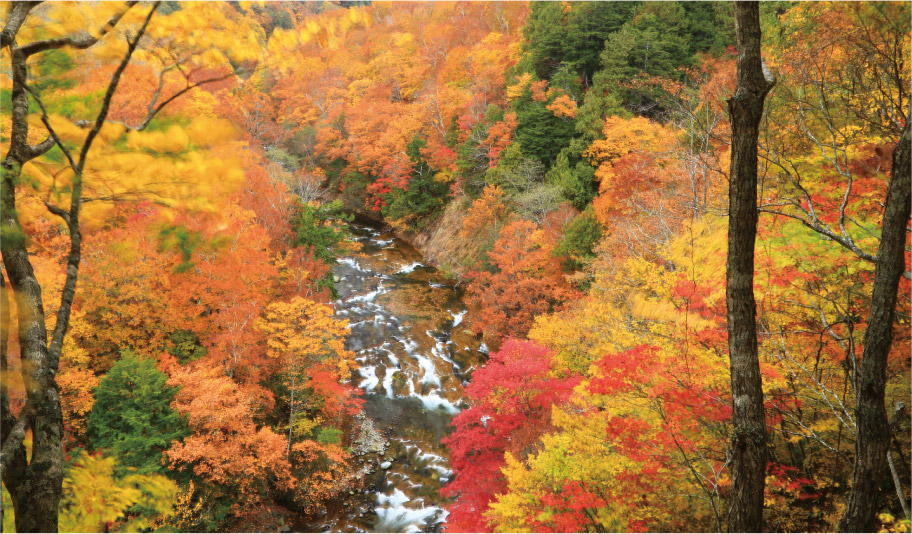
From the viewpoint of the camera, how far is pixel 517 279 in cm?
1812

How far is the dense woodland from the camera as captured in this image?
9.78 ft

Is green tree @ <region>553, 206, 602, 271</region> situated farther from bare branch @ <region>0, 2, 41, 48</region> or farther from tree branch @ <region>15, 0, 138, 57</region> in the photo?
bare branch @ <region>0, 2, 41, 48</region>

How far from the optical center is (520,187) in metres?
23.2

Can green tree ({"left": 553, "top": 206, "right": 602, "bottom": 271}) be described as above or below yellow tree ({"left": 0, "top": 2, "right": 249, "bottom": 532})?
above

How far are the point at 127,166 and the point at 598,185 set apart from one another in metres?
20.3

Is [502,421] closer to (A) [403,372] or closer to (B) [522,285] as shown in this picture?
(B) [522,285]

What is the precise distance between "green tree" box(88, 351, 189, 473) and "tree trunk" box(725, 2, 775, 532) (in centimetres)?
1131

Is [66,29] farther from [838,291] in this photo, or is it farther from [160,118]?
[838,291]

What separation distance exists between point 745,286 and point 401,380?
16.5 meters

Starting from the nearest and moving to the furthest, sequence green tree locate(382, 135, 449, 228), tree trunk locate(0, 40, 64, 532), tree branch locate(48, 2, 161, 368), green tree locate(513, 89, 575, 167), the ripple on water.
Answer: tree trunk locate(0, 40, 64, 532) → tree branch locate(48, 2, 161, 368) → the ripple on water → green tree locate(513, 89, 575, 167) → green tree locate(382, 135, 449, 228)

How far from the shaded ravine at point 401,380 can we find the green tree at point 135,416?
4.49m

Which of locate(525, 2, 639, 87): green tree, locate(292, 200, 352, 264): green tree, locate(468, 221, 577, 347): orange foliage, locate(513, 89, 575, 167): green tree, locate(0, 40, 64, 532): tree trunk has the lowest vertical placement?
locate(0, 40, 64, 532): tree trunk

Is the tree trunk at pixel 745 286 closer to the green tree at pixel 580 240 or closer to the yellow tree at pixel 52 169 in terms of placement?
the yellow tree at pixel 52 169

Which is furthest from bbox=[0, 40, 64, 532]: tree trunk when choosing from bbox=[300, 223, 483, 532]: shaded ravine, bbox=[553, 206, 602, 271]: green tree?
bbox=[553, 206, 602, 271]: green tree
